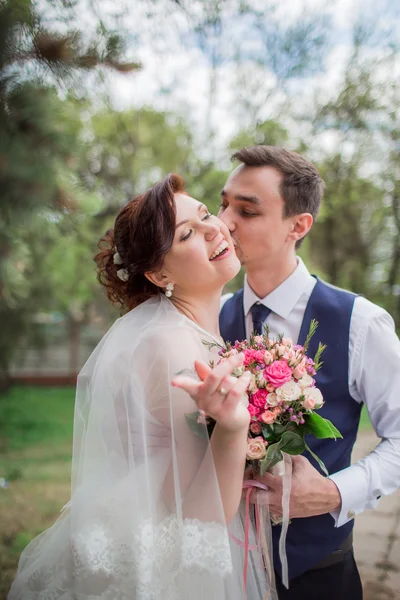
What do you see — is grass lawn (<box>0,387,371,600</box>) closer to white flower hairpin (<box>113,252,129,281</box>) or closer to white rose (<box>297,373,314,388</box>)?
white flower hairpin (<box>113,252,129,281</box>)

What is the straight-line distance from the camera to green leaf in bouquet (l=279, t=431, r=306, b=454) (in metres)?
1.74

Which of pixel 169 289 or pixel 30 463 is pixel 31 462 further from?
pixel 169 289

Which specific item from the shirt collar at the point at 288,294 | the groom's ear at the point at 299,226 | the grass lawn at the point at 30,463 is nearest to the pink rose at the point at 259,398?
the shirt collar at the point at 288,294

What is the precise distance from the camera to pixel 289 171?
2.49 metres

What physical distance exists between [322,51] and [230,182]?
3385 millimetres

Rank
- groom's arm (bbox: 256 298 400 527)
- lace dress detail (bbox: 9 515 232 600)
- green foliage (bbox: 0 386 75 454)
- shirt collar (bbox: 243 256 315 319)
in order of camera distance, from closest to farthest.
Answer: lace dress detail (bbox: 9 515 232 600) → groom's arm (bbox: 256 298 400 527) → shirt collar (bbox: 243 256 315 319) → green foliage (bbox: 0 386 75 454)

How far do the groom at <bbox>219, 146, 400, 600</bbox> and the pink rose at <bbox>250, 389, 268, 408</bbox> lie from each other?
280mm

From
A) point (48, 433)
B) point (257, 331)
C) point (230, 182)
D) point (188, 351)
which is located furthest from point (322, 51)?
point (48, 433)

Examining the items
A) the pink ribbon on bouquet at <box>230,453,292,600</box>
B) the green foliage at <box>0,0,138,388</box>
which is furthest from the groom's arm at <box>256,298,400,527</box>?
the green foliage at <box>0,0,138,388</box>

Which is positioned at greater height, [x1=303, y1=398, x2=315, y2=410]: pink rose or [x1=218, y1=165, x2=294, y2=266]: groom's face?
[x1=218, y1=165, x2=294, y2=266]: groom's face

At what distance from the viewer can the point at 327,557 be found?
2.20m

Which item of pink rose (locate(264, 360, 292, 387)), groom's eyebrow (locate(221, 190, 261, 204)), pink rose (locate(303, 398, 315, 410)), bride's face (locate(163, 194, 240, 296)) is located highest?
groom's eyebrow (locate(221, 190, 261, 204))

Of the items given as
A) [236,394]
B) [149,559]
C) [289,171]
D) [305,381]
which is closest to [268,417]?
[305,381]

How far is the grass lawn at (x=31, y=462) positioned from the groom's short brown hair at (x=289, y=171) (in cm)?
335
